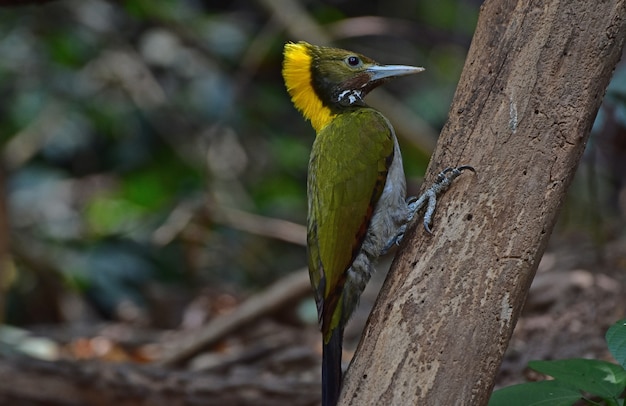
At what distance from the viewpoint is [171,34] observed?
7422mm

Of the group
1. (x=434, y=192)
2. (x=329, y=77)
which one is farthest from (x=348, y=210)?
(x=329, y=77)

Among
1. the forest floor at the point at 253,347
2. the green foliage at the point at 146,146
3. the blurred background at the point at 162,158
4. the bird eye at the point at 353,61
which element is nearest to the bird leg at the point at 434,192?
the bird eye at the point at 353,61

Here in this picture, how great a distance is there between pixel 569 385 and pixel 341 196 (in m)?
1.00

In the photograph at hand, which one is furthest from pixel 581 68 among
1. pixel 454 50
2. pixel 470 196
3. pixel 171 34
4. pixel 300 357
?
pixel 454 50

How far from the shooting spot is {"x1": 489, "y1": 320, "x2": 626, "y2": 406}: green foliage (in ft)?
7.55

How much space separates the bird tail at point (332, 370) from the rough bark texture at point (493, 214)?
0.15 m

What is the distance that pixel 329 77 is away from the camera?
3.38 meters

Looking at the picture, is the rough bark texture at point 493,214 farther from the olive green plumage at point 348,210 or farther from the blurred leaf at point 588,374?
the olive green plumage at point 348,210

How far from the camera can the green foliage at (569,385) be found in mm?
2303

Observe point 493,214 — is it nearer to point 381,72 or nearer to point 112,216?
point 381,72

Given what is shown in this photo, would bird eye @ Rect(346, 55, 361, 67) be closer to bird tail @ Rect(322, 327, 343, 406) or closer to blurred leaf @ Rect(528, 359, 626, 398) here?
bird tail @ Rect(322, 327, 343, 406)

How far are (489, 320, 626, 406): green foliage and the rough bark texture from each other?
0.13 metres

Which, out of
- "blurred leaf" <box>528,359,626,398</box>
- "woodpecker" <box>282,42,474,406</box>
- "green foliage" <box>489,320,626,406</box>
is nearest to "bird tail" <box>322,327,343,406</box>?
"woodpecker" <box>282,42,474,406</box>

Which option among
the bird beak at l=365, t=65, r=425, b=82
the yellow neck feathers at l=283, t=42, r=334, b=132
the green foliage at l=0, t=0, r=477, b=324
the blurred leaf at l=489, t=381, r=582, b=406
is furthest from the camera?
the green foliage at l=0, t=0, r=477, b=324
